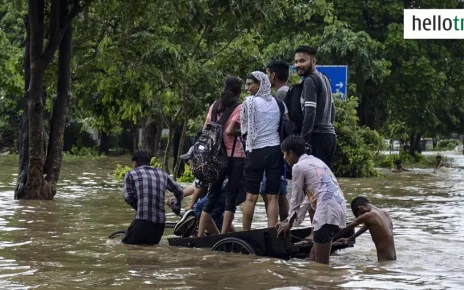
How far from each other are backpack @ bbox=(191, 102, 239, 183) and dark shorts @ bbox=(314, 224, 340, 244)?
155 cm

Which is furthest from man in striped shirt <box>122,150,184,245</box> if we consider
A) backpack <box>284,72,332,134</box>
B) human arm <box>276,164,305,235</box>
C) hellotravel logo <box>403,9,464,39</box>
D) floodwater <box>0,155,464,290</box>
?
hellotravel logo <box>403,9,464,39</box>

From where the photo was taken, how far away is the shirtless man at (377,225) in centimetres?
1008

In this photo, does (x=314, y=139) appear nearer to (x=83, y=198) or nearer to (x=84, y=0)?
(x=84, y=0)

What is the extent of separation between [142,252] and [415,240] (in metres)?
4.07

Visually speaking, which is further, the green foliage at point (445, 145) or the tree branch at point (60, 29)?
the green foliage at point (445, 145)

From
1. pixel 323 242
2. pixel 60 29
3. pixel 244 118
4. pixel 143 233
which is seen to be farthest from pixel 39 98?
pixel 323 242

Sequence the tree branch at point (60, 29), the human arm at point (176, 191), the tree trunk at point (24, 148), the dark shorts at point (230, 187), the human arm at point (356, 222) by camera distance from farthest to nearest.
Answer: the tree trunk at point (24, 148) → the tree branch at point (60, 29) → the human arm at point (176, 191) → the dark shorts at point (230, 187) → the human arm at point (356, 222)

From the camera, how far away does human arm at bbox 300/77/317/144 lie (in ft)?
33.4

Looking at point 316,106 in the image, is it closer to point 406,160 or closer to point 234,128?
point 234,128

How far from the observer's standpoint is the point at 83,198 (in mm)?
19688

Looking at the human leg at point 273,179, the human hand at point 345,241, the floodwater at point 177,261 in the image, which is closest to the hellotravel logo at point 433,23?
the floodwater at point 177,261

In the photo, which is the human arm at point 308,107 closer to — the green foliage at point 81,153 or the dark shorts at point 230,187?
the dark shorts at point 230,187

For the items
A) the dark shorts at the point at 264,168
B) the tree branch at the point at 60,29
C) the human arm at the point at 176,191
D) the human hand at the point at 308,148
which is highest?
the tree branch at the point at 60,29

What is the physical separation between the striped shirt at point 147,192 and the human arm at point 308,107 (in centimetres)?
169
